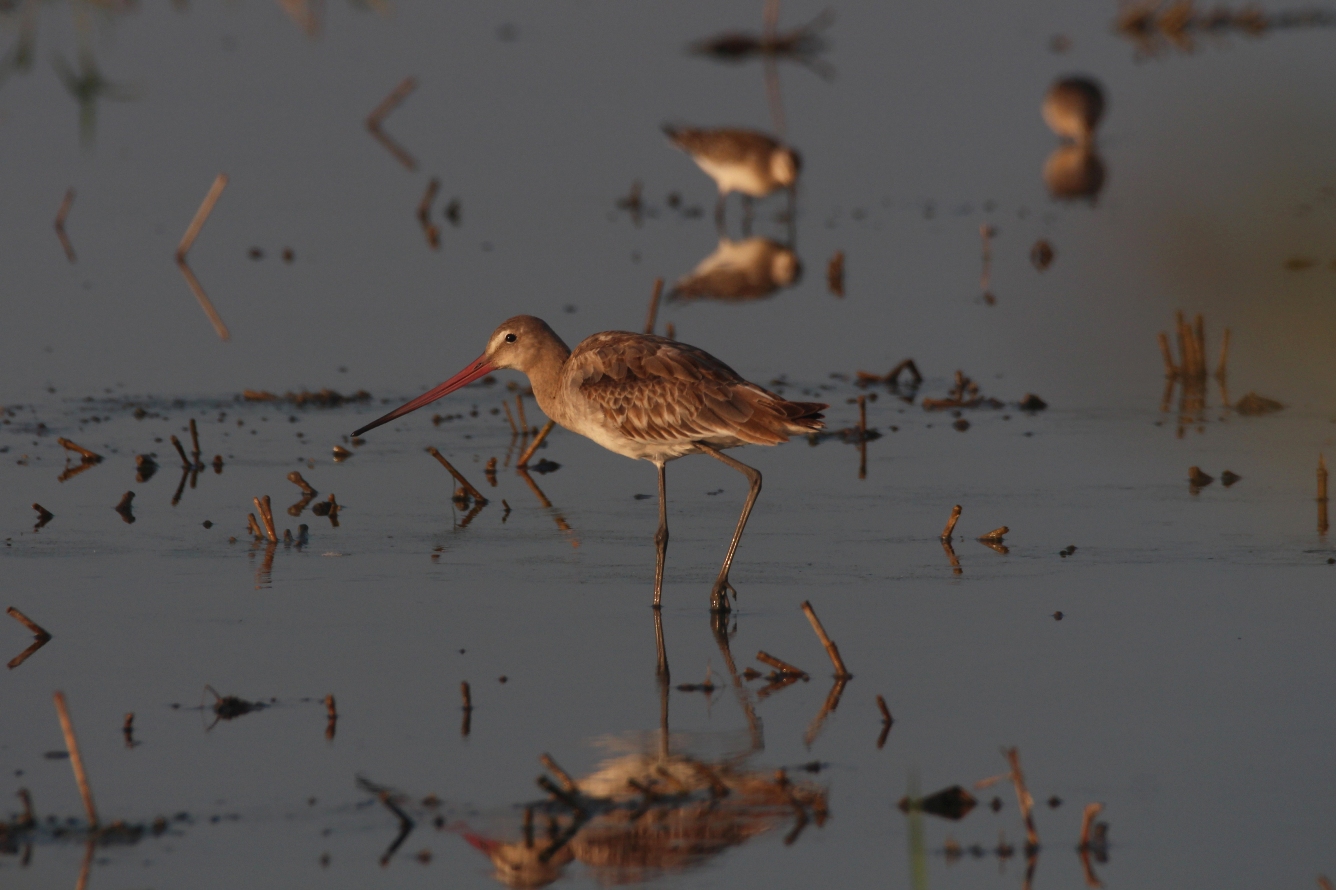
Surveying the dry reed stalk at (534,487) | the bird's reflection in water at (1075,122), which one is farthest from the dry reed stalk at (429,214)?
the bird's reflection in water at (1075,122)

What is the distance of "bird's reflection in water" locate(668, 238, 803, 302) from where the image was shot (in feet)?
48.5

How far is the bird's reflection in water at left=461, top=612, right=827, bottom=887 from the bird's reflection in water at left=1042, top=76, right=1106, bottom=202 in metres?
16.3

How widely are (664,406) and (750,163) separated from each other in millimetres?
10492

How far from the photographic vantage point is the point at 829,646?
6.68m

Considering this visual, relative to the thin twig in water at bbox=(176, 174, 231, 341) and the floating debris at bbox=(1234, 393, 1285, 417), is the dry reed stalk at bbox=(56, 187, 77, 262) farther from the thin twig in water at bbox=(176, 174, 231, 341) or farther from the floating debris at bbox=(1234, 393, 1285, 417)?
the floating debris at bbox=(1234, 393, 1285, 417)

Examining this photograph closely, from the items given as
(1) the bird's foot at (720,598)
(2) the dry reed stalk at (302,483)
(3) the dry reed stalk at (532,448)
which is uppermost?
(3) the dry reed stalk at (532,448)

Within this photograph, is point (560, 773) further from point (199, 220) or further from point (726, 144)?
point (726, 144)

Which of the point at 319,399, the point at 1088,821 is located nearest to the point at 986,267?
the point at 319,399

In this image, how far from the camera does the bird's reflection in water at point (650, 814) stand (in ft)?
17.5

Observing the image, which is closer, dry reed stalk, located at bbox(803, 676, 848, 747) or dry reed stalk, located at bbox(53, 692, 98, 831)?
dry reed stalk, located at bbox(53, 692, 98, 831)

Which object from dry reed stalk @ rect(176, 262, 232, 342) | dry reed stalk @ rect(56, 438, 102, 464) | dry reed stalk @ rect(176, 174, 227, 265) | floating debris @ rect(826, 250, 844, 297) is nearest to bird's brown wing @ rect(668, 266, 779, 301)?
floating debris @ rect(826, 250, 844, 297)

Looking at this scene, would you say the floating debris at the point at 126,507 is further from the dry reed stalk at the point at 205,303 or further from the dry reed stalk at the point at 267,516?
the dry reed stalk at the point at 205,303

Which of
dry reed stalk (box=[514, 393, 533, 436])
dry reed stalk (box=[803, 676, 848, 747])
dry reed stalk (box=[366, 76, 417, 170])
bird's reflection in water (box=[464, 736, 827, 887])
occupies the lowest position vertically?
bird's reflection in water (box=[464, 736, 827, 887])

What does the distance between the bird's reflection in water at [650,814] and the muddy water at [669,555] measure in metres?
0.02
